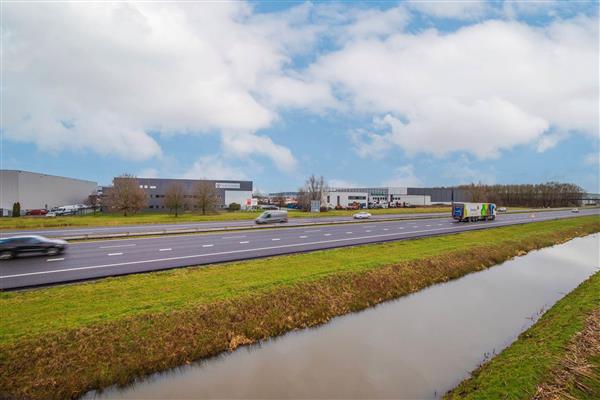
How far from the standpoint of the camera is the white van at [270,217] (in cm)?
4612

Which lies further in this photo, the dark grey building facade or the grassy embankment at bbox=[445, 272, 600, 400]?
the dark grey building facade

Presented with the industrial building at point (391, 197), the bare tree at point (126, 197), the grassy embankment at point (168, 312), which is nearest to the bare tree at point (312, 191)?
the industrial building at point (391, 197)

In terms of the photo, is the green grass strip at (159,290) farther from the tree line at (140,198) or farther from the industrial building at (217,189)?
the industrial building at (217,189)

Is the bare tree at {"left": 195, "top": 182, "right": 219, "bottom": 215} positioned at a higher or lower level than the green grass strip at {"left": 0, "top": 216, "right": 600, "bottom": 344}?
higher

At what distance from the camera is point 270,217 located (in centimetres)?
4691

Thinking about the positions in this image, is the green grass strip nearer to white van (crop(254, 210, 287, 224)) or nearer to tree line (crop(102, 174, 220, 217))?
white van (crop(254, 210, 287, 224))

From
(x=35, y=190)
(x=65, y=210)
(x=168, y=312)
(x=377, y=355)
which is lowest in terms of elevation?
(x=377, y=355)

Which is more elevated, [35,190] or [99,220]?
[35,190]

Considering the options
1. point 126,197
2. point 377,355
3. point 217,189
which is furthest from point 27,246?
point 217,189

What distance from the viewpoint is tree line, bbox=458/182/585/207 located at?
15005cm

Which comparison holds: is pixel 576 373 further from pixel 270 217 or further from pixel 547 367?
pixel 270 217

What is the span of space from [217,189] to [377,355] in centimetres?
9351

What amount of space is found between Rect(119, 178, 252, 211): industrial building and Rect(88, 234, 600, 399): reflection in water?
3308 inches

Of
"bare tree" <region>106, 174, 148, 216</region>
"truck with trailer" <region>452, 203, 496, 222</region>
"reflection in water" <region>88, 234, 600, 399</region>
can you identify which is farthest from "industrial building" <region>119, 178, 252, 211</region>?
"reflection in water" <region>88, 234, 600, 399</region>
